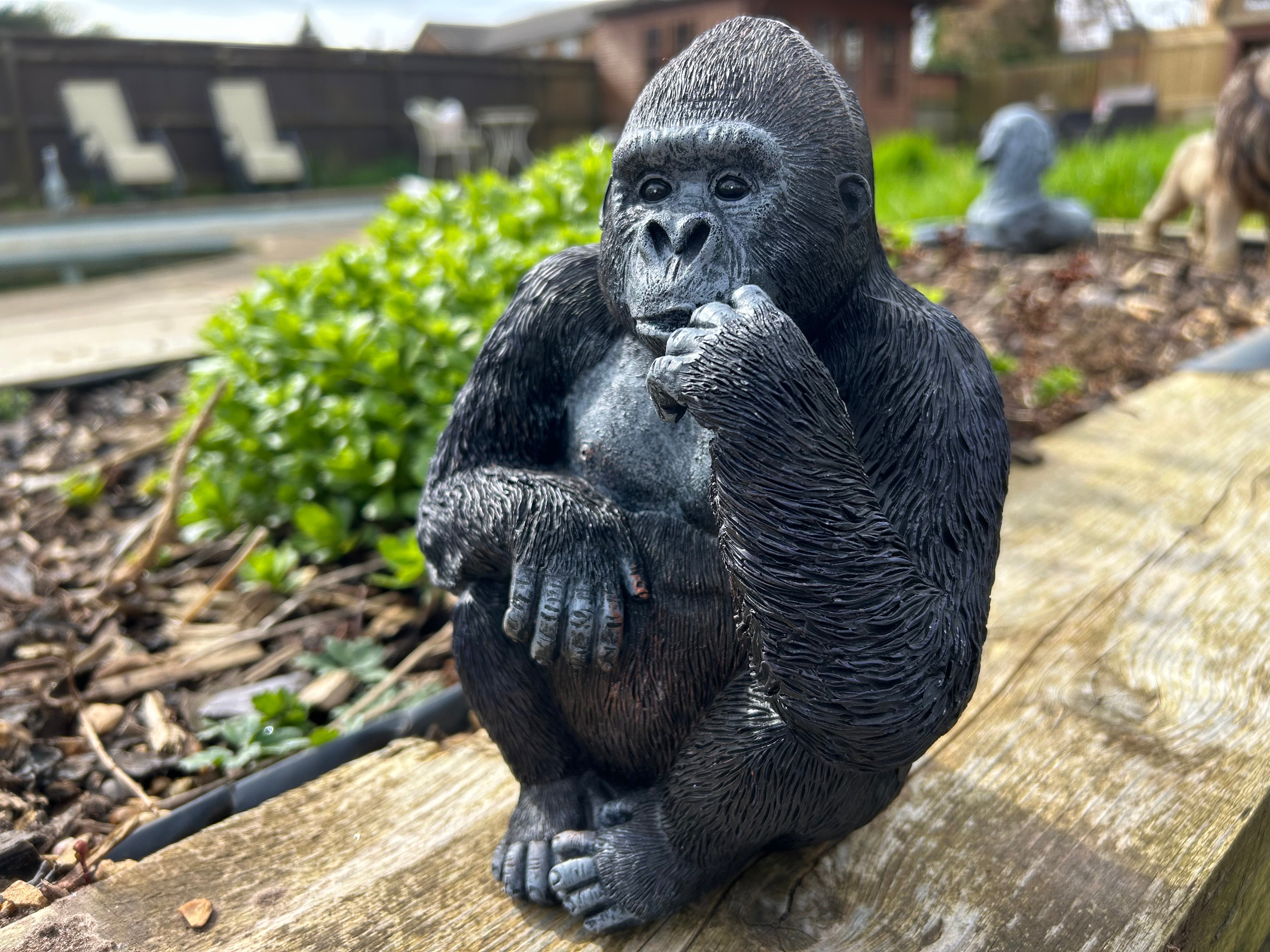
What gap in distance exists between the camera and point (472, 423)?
1.49 m

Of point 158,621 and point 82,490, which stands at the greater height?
point 82,490

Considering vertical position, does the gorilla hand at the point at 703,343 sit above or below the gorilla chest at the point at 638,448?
above

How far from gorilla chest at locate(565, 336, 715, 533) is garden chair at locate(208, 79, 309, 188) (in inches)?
748

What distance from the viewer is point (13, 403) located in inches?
174

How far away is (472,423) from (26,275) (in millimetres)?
10690

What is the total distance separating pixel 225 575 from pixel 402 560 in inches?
26.2

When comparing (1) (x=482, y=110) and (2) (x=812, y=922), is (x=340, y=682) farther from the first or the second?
(1) (x=482, y=110)

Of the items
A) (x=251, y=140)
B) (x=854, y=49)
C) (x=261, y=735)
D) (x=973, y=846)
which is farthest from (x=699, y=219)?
(x=854, y=49)

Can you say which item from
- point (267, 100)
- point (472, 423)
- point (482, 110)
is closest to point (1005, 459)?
point (472, 423)

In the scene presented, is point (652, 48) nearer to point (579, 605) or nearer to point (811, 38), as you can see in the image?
point (811, 38)

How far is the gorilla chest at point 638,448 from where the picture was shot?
1341 millimetres

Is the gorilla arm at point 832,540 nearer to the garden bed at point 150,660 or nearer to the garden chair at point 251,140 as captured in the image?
the garden bed at point 150,660

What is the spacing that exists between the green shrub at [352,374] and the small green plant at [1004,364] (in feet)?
5.26

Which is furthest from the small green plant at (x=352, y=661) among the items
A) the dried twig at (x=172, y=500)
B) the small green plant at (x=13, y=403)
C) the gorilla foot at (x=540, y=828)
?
the small green plant at (x=13, y=403)
